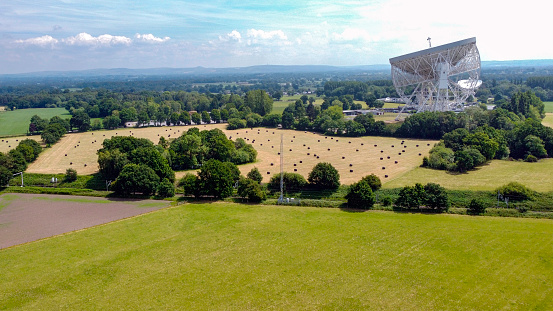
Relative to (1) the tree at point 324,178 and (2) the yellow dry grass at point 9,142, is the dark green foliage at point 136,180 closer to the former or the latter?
(1) the tree at point 324,178

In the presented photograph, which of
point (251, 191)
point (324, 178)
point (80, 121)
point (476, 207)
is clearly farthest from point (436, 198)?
point (80, 121)

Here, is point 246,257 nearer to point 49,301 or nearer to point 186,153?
point 49,301

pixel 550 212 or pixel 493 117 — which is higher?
pixel 493 117

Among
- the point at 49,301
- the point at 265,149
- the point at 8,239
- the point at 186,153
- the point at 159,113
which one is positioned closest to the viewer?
the point at 49,301

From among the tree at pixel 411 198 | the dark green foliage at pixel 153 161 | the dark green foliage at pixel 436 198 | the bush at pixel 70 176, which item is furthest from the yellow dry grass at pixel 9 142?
the dark green foliage at pixel 436 198

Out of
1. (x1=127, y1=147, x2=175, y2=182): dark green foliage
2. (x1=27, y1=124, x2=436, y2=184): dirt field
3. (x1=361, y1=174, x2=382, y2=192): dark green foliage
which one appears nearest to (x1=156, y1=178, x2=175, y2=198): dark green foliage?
(x1=127, y1=147, x2=175, y2=182): dark green foliage

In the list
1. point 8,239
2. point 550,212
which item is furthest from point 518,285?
point 8,239

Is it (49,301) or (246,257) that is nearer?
(49,301)
